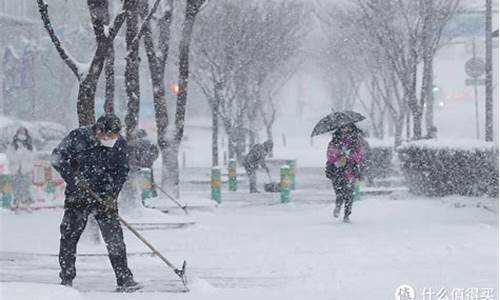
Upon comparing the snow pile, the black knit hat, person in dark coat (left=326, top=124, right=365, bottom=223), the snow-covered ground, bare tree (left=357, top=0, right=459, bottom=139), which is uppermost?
bare tree (left=357, top=0, right=459, bottom=139)

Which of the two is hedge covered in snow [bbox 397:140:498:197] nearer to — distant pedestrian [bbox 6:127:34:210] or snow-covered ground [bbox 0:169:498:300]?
snow-covered ground [bbox 0:169:498:300]

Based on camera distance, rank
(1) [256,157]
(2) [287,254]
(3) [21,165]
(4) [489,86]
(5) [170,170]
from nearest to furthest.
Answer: (2) [287,254] < (5) [170,170] < (3) [21,165] < (4) [489,86] < (1) [256,157]

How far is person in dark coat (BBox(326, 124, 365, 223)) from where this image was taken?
41.9 ft

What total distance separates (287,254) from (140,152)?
4.84 metres

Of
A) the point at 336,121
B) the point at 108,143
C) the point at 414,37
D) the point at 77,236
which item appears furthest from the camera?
the point at 414,37

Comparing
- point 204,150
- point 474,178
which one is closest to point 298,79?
point 204,150

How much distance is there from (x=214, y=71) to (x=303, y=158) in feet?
36.7

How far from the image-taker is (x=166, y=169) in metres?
14.6

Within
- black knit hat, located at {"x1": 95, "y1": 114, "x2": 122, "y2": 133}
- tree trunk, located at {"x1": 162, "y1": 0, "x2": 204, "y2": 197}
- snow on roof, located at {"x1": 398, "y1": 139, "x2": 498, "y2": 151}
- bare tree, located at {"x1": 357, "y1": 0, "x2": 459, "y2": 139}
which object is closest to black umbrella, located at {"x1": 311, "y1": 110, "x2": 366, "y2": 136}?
tree trunk, located at {"x1": 162, "y1": 0, "x2": 204, "y2": 197}

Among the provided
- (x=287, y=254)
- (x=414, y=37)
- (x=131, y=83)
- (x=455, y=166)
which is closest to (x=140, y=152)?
(x=131, y=83)

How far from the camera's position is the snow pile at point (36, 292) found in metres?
5.68

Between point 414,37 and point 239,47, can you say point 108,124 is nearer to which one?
point 414,37

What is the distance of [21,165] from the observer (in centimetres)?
1591

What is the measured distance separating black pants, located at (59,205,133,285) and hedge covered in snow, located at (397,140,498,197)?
Answer: 9308mm
